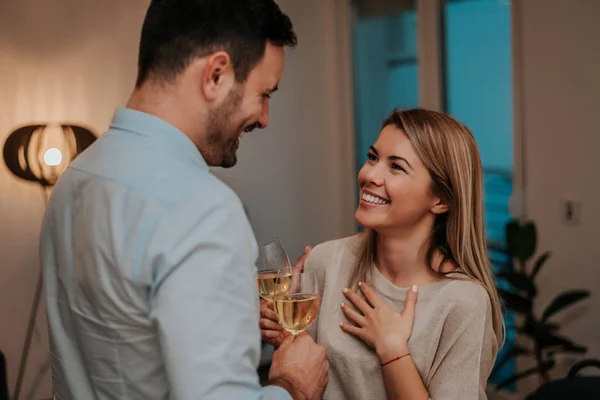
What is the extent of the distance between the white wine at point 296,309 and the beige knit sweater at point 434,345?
27 cm

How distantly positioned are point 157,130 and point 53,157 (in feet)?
8.04

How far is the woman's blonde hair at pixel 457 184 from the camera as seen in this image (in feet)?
5.75

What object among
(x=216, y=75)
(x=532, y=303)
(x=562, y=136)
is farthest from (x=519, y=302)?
(x=216, y=75)

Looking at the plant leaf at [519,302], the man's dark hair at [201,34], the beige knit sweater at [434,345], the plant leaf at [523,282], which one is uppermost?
the man's dark hair at [201,34]

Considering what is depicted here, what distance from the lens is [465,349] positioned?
163 cm

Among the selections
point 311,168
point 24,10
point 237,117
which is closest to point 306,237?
point 311,168

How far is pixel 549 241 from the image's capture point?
3.39 m

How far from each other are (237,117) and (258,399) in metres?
0.47

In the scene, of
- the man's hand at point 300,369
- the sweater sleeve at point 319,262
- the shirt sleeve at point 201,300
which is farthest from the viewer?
the sweater sleeve at point 319,262

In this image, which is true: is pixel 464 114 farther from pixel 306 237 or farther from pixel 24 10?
pixel 24 10

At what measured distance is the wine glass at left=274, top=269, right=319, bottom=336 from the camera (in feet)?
4.88

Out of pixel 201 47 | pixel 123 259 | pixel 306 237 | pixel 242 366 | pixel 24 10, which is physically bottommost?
pixel 306 237

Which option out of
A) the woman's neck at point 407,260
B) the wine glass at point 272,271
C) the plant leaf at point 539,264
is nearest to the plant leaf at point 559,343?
the plant leaf at point 539,264

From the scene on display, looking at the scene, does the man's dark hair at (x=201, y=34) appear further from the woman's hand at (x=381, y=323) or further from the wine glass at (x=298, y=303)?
the woman's hand at (x=381, y=323)
